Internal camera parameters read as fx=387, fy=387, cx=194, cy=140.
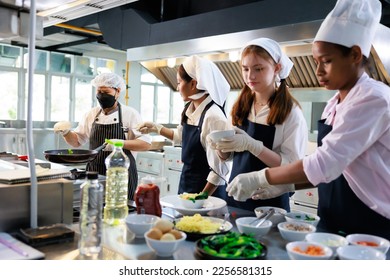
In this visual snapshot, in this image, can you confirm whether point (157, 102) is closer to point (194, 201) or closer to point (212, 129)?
point (212, 129)

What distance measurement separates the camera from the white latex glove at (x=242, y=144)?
75.5 inches

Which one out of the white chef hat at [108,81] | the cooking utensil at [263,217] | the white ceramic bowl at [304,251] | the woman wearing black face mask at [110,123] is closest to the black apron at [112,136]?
the woman wearing black face mask at [110,123]

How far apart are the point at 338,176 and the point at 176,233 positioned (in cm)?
68

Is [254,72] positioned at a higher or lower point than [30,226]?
higher

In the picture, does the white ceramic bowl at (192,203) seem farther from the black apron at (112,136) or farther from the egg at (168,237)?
the black apron at (112,136)

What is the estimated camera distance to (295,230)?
1385mm

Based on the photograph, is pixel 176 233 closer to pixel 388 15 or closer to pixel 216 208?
pixel 216 208

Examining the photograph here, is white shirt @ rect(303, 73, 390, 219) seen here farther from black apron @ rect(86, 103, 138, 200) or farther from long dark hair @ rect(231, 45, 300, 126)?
black apron @ rect(86, 103, 138, 200)

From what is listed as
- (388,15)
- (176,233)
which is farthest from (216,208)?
(388,15)

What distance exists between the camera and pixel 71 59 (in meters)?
10.1

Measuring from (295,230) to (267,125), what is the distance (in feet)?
2.52

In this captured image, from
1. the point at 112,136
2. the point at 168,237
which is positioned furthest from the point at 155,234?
the point at 112,136

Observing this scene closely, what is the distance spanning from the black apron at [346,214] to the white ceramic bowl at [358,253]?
309mm

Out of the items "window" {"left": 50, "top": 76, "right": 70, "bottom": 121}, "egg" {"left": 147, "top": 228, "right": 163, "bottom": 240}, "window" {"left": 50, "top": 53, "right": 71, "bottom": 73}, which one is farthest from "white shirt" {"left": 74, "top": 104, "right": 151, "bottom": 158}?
"window" {"left": 50, "top": 53, "right": 71, "bottom": 73}
